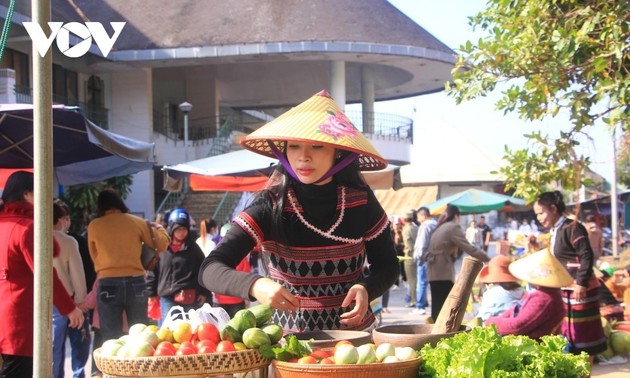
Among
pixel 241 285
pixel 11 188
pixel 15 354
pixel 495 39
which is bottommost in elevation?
pixel 15 354

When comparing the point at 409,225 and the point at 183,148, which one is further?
the point at 183,148

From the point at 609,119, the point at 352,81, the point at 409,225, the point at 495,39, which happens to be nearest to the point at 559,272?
the point at 609,119

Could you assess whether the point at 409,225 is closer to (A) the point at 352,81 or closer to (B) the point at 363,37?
(B) the point at 363,37

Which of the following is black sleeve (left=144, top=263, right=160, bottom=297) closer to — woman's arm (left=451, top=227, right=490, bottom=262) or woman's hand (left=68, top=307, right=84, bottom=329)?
woman's hand (left=68, top=307, right=84, bottom=329)

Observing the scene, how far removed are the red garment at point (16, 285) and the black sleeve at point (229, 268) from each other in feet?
7.84

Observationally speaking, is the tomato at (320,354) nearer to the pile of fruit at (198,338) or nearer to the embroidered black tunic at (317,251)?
the pile of fruit at (198,338)

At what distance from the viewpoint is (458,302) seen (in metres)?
2.67

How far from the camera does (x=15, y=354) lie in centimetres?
484

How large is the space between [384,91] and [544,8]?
27.1 m

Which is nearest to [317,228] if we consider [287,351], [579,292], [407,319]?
[287,351]

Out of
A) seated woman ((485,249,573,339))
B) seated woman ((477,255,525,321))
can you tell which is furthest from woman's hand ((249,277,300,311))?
seated woman ((477,255,525,321))

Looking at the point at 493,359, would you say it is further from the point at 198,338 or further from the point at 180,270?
the point at 180,270

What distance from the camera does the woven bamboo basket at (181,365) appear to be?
2.27 m

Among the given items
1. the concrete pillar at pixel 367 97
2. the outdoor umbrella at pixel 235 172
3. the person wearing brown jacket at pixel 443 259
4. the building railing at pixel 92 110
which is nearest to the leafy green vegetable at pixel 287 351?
the outdoor umbrella at pixel 235 172
